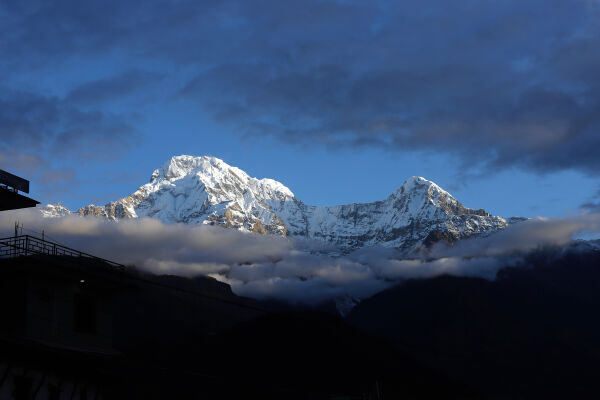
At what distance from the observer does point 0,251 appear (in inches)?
1970

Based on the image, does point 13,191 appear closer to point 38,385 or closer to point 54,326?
point 54,326

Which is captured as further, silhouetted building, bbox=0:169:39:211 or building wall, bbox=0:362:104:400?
silhouetted building, bbox=0:169:39:211

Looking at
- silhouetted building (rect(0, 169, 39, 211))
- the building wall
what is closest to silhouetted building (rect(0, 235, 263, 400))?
the building wall

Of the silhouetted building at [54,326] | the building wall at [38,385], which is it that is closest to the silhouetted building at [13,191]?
the silhouetted building at [54,326]

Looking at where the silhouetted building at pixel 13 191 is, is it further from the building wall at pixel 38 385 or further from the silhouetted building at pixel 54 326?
the building wall at pixel 38 385

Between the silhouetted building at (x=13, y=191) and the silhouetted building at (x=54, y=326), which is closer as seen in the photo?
the silhouetted building at (x=54, y=326)

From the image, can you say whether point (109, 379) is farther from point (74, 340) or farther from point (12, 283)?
point (12, 283)

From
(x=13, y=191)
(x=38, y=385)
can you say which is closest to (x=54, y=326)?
(x=38, y=385)

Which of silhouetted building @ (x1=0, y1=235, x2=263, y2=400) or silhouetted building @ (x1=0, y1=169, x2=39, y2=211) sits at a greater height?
silhouetted building @ (x1=0, y1=169, x2=39, y2=211)

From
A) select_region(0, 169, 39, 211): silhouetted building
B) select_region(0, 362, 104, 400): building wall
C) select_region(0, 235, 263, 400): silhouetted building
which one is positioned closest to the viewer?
select_region(0, 362, 104, 400): building wall

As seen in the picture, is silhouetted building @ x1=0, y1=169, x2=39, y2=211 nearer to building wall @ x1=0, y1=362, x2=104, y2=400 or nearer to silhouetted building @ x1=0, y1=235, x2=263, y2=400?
silhouetted building @ x1=0, y1=235, x2=263, y2=400

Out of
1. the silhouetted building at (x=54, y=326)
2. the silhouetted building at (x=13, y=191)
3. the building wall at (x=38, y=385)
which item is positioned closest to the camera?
the building wall at (x=38, y=385)

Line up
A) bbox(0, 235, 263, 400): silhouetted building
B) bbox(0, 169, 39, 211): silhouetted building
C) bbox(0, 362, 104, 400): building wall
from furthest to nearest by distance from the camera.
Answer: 1. bbox(0, 169, 39, 211): silhouetted building
2. bbox(0, 235, 263, 400): silhouetted building
3. bbox(0, 362, 104, 400): building wall

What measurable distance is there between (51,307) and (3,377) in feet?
22.1
